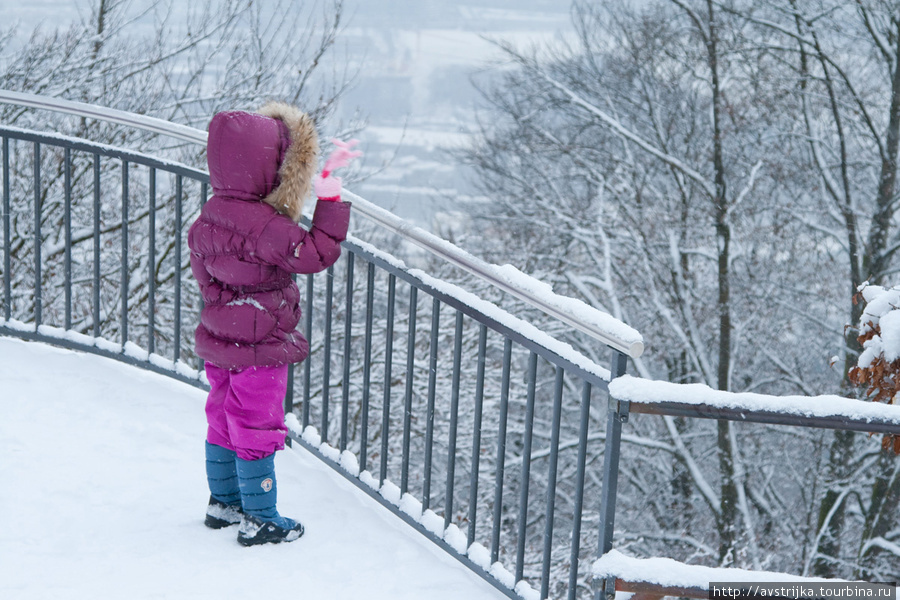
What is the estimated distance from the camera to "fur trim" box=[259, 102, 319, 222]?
2654 millimetres

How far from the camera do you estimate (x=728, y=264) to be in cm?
1551

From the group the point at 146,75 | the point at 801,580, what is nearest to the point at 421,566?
the point at 801,580

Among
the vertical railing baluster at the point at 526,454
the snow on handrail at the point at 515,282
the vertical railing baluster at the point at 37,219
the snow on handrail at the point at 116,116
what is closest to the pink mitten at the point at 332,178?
the snow on handrail at the point at 515,282

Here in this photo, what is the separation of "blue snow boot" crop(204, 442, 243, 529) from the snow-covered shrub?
8.11 ft

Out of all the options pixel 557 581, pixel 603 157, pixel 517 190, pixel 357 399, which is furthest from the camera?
pixel 517 190

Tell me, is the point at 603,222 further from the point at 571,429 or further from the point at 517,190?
the point at 571,429

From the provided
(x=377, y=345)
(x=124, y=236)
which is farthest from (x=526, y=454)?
(x=377, y=345)

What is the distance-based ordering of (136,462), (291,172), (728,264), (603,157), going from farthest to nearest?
(603,157) < (728,264) < (136,462) < (291,172)

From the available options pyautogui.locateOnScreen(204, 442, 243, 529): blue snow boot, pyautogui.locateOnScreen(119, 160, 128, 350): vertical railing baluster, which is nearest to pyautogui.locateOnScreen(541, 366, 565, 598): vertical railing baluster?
pyautogui.locateOnScreen(204, 442, 243, 529): blue snow boot

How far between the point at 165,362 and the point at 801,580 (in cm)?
287

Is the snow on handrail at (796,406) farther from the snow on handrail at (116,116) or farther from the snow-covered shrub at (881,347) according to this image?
the snow on handrail at (116,116)

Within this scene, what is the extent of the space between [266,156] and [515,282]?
0.81 meters

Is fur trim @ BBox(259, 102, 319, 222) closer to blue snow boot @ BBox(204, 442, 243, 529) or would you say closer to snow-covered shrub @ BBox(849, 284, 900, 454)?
blue snow boot @ BBox(204, 442, 243, 529)

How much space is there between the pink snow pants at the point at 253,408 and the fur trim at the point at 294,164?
52cm
